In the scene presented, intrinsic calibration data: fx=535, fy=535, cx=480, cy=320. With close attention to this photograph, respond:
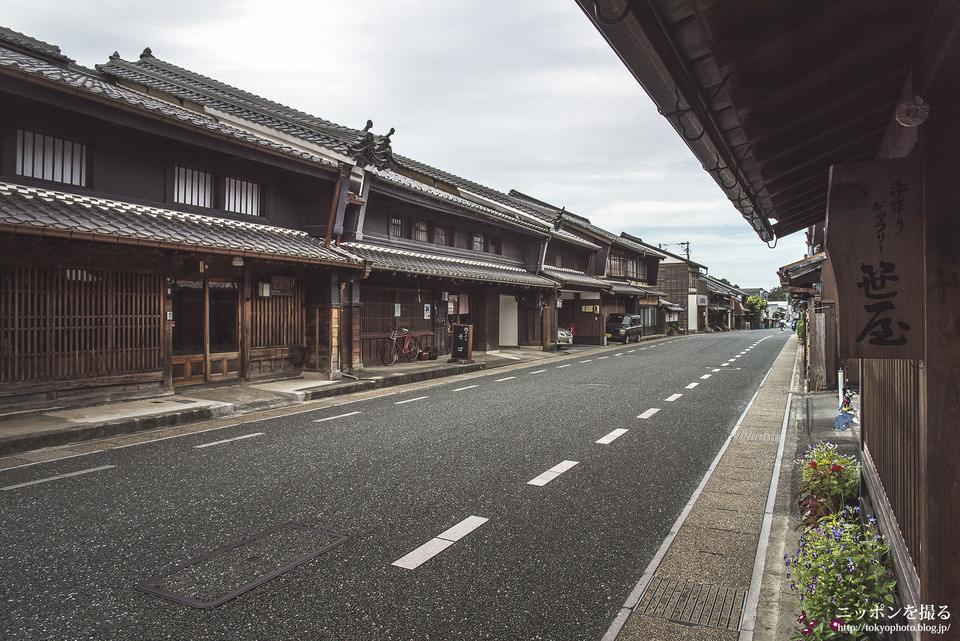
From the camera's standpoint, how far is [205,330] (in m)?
13.0

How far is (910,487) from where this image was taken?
2.74 meters

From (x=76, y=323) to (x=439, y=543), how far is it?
938cm

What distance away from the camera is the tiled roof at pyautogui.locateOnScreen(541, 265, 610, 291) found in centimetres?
2875

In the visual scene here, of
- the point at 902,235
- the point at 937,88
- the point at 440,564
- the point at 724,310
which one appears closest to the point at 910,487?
the point at 902,235

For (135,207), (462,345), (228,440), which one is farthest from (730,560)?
(462,345)

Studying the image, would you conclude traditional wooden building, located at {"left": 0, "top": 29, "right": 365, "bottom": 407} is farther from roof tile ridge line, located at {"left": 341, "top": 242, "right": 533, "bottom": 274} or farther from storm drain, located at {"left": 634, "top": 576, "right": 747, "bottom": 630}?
storm drain, located at {"left": 634, "top": 576, "right": 747, "bottom": 630}

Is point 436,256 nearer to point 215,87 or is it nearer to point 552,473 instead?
point 215,87

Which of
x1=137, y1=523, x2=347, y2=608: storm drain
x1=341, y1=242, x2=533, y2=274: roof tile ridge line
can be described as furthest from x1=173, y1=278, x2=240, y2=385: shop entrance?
x1=137, y1=523, x2=347, y2=608: storm drain

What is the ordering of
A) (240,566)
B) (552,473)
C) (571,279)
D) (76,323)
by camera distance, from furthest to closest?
(571,279)
(76,323)
(552,473)
(240,566)

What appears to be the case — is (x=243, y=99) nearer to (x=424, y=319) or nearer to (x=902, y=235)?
(x=424, y=319)

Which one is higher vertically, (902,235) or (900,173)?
(900,173)

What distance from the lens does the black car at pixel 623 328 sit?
35.7m

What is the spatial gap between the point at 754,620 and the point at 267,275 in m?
13.3

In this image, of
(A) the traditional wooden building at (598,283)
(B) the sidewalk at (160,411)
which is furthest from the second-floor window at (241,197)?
(A) the traditional wooden building at (598,283)
